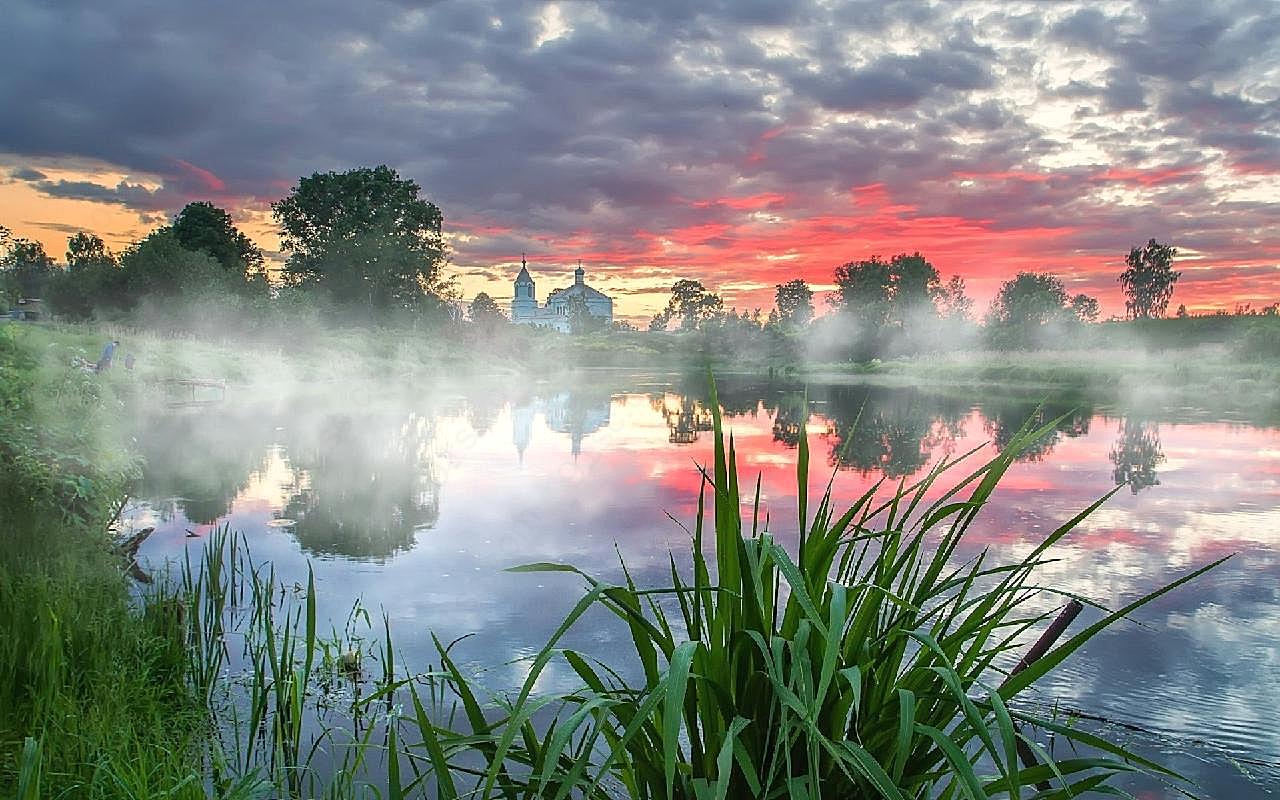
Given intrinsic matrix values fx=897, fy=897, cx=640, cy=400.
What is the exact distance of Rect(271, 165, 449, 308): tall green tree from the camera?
5531 cm

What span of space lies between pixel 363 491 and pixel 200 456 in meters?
4.40

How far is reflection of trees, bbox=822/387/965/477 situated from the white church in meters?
118

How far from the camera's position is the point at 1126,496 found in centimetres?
1222

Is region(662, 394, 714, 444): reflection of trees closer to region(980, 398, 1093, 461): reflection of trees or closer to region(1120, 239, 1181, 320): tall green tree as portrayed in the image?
region(980, 398, 1093, 461): reflection of trees

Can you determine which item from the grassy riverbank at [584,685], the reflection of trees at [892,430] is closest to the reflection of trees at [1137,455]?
the reflection of trees at [892,430]

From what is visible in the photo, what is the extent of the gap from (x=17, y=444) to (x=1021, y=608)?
327 inches

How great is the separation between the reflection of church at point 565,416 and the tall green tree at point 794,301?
2323 inches

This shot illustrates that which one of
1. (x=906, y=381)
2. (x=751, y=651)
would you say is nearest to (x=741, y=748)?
(x=751, y=651)

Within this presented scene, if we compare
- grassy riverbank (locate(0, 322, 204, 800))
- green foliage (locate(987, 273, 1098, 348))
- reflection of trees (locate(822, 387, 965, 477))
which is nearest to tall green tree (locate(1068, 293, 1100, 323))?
green foliage (locate(987, 273, 1098, 348))

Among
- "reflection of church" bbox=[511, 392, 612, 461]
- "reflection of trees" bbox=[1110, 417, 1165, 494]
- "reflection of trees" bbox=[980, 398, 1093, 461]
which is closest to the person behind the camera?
"reflection of trees" bbox=[1110, 417, 1165, 494]

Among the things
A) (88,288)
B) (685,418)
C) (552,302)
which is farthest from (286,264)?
(552,302)

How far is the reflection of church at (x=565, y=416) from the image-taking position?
1915 cm

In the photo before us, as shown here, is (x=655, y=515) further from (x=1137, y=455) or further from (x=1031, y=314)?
(x=1031, y=314)

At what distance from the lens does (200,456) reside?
14750 mm
